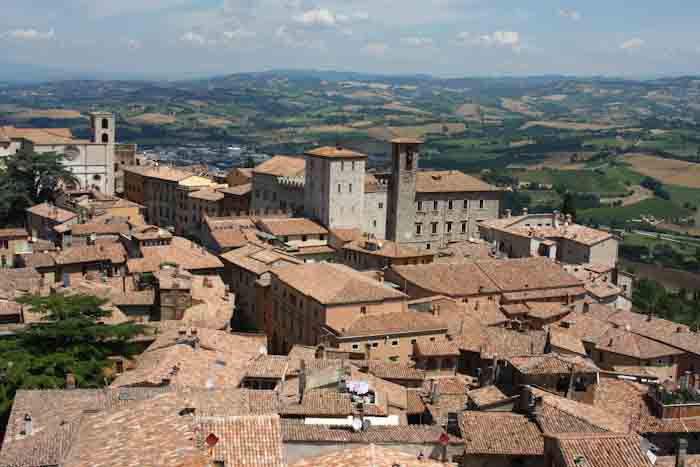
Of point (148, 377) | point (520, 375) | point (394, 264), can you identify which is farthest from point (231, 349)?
point (394, 264)

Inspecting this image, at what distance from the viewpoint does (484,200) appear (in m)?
73.6

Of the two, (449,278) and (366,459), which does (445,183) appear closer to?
(449,278)

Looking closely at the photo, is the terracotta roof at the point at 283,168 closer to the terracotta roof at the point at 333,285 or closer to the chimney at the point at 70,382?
the terracotta roof at the point at 333,285

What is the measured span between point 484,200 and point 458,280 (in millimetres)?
25358

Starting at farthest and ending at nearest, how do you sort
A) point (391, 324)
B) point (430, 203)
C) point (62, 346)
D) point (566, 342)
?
point (430, 203), point (391, 324), point (566, 342), point (62, 346)

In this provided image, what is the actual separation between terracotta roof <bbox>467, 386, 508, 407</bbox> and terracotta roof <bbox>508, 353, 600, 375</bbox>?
3.76 feet

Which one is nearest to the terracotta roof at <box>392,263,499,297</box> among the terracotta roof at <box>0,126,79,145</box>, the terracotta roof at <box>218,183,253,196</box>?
the terracotta roof at <box>218,183,253,196</box>

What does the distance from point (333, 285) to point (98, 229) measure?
23707 millimetres

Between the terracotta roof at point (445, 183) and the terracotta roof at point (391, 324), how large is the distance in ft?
99.3

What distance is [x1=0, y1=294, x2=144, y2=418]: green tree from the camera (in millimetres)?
29750

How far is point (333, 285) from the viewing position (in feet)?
139

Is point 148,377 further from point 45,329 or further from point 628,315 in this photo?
point 628,315

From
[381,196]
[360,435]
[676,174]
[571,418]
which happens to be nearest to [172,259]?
[381,196]

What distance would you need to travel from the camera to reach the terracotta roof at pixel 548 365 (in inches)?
1152
